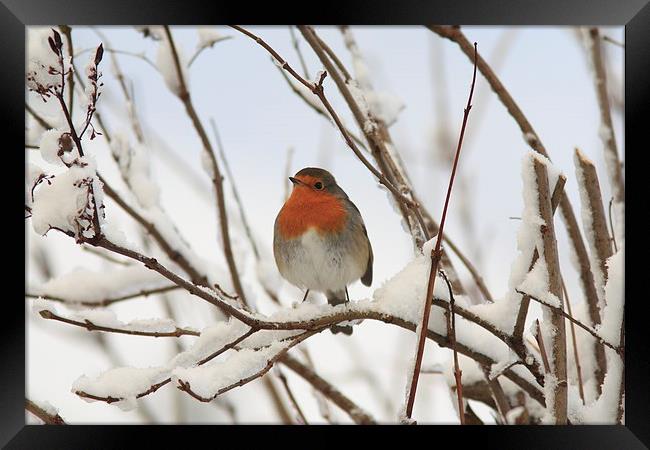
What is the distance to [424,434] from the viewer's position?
1533 millimetres

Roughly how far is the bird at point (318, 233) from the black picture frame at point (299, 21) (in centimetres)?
47

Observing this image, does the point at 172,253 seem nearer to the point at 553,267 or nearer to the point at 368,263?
the point at 368,263

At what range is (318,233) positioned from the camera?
1.88 m

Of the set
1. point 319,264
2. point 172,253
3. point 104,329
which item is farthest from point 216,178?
point 104,329

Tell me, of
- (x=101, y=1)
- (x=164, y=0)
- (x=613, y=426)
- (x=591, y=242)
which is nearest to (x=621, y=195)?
(x=591, y=242)

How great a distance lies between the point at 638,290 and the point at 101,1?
1.34 m

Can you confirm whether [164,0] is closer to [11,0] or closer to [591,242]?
[11,0]

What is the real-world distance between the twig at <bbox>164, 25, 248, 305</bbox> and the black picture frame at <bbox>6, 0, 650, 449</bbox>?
303 millimetres

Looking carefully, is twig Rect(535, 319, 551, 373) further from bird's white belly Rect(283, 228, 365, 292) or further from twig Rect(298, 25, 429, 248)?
bird's white belly Rect(283, 228, 365, 292)

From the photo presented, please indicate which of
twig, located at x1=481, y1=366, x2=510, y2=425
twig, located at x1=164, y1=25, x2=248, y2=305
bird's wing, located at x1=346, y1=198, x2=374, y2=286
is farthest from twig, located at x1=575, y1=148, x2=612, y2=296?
twig, located at x1=164, y1=25, x2=248, y2=305

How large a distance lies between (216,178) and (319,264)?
36cm

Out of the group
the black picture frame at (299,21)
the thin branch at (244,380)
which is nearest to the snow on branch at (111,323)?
the thin branch at (244,380)

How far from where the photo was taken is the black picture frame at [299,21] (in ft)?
4.99

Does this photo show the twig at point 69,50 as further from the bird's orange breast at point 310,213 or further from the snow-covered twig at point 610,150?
the snow-covered twig at point 610,150
